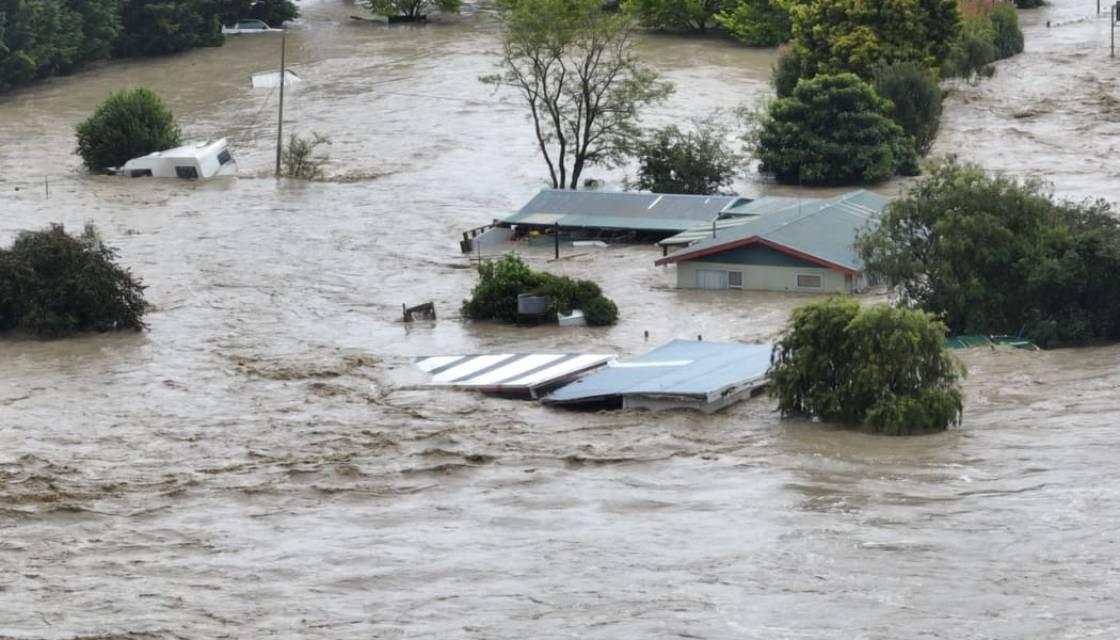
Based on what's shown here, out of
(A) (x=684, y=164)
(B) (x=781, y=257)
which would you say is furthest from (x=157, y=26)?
(B) (x=781, y=257)

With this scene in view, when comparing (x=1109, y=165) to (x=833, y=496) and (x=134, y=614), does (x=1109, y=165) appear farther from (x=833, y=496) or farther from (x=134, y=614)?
(x=134, y=614)

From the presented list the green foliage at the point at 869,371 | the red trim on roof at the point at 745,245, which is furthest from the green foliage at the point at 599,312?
the green foliage at the point at 869,371

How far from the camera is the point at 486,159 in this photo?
72.4 meters

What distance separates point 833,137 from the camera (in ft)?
218

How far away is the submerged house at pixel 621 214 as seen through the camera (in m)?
58.7

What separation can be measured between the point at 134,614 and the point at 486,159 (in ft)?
152

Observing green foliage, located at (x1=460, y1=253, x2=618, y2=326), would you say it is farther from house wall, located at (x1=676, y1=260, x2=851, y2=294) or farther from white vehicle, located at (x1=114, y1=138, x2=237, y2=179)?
white vehicle, located at (x1=114, y1=138, x2=237, y2=179)

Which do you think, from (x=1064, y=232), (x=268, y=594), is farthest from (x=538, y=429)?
(x=1064, y=232)

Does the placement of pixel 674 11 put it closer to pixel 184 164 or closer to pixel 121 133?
pixel 121 133

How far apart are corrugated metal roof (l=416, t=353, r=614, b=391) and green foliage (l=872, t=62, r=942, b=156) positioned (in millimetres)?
29188

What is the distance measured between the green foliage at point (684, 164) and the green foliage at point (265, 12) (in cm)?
4464

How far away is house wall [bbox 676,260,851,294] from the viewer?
5116 centimetres

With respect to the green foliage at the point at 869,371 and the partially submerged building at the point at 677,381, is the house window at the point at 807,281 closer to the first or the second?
the partially submerged building at the point at 677,381

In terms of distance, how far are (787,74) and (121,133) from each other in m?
24.5
